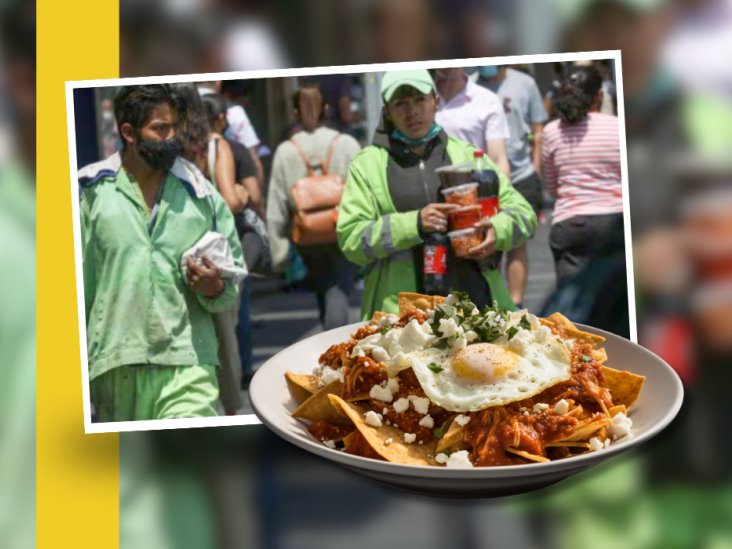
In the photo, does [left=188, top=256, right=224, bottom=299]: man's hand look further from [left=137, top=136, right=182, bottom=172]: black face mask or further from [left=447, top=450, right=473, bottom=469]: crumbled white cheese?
[left=447, top=450, right=473, bottom=469]: crumbled white cheese

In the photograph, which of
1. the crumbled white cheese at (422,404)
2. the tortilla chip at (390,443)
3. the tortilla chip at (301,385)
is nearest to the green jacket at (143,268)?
the tortilla chip at (301,385)

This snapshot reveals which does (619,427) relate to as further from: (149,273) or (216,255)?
(149,273)

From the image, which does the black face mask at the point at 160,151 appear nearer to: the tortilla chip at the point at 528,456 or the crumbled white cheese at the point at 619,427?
the tortilla chip at the point at 528,456

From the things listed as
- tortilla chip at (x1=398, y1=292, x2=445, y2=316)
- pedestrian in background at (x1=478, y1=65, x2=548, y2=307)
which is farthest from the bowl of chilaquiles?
pedestrian in background at (x1=478, y1=65, x2=548, y2=307)

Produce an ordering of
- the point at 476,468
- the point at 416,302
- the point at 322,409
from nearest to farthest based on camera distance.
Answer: the point at 476,468 → the point at 322,409 → the point at 416,302

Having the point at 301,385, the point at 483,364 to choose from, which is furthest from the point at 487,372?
the point at 301,385

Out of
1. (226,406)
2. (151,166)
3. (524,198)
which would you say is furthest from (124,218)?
(524,198)
